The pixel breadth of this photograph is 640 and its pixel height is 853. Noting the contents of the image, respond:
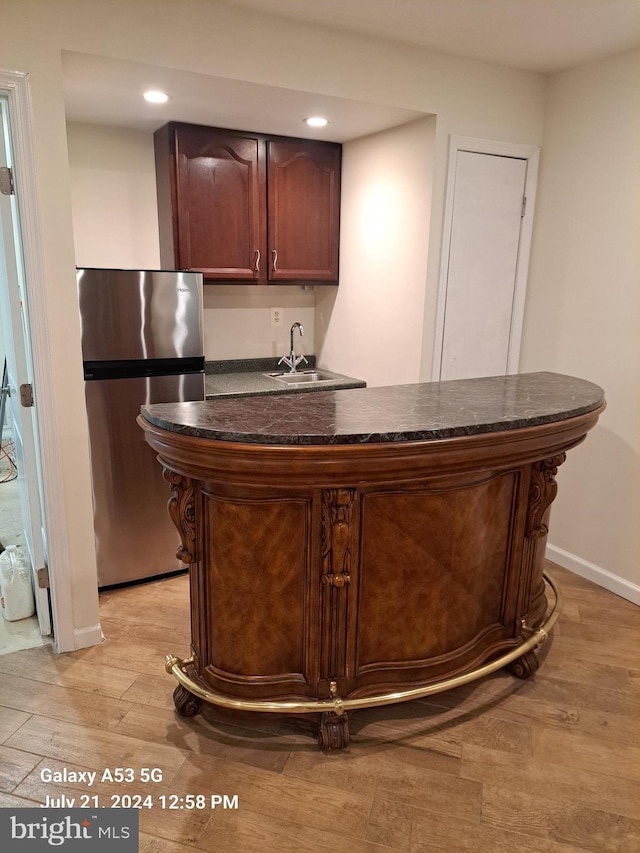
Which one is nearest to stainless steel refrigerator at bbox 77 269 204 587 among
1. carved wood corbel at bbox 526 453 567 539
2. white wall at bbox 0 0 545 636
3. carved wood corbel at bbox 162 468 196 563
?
white wall at bbox 0 0 545 636

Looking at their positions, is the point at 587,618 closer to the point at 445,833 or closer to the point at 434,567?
the point at 434,567

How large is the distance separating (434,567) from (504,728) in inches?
26.1

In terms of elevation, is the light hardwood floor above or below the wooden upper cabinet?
below

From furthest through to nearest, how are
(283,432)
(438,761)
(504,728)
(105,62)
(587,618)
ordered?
1. (587,618)
2. (105,62)
3. (504,728)
4. (438,761)
5. (283,432)

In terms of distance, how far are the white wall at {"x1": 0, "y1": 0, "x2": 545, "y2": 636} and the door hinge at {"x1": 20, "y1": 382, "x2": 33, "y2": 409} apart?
4.6 inches

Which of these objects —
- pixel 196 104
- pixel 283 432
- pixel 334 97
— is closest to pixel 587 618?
pixel 283 432

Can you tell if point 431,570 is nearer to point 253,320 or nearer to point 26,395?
point 26,395

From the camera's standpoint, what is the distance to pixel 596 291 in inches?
121

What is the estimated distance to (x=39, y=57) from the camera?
2080 millimetres

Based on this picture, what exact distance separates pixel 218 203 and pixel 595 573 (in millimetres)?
2856

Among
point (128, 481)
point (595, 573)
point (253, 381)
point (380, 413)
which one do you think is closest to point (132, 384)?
point (128, 481)

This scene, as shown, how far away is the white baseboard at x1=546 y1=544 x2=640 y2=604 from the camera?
119 inches

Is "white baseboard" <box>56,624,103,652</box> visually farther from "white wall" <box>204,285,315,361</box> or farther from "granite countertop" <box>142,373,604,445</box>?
"white wall" <box>204,285,315,361</box>

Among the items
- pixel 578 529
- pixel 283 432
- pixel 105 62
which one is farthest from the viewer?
pixel 578 529
